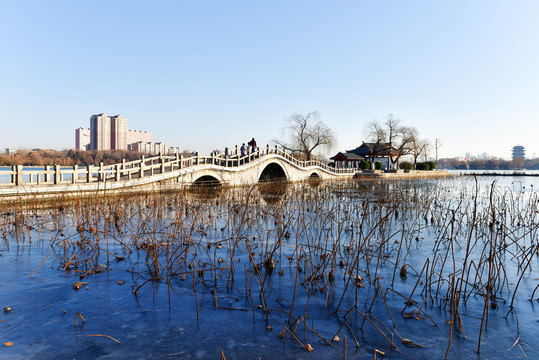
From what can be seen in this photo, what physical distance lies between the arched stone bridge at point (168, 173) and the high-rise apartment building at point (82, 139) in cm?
7204

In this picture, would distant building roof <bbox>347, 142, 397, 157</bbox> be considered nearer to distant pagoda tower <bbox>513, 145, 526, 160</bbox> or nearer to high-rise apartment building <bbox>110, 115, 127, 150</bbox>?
high-rise apartment building <bbox>110, 115, 127, 150</bbox>

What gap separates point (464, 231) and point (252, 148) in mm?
21692

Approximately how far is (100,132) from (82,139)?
10.5 meters

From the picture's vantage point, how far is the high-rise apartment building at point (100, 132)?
284 feet

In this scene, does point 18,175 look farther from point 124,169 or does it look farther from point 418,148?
point 418,148

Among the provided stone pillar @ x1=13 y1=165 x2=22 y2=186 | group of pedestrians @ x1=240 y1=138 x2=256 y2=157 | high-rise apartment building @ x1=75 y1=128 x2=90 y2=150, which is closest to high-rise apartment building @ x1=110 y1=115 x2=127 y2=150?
high-rise apartment building @ x1=75 y1=128 x2=90 y2=150

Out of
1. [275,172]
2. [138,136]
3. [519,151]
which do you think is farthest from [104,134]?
[519,151]

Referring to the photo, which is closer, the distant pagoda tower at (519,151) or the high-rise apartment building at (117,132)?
the high-rise apartment building at (117,132)

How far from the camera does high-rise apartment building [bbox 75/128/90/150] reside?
300 feet

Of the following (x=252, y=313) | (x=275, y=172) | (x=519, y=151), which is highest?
(x=519, y=151)

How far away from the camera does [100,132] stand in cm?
8800

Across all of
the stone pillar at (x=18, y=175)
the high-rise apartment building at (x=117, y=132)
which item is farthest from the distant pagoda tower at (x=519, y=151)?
the stone pillar at (x=18, y=175)

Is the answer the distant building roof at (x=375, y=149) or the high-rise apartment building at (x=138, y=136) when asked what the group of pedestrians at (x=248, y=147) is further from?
the high-rise apartment building at (x=138, y=136)

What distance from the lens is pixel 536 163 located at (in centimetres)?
12556
